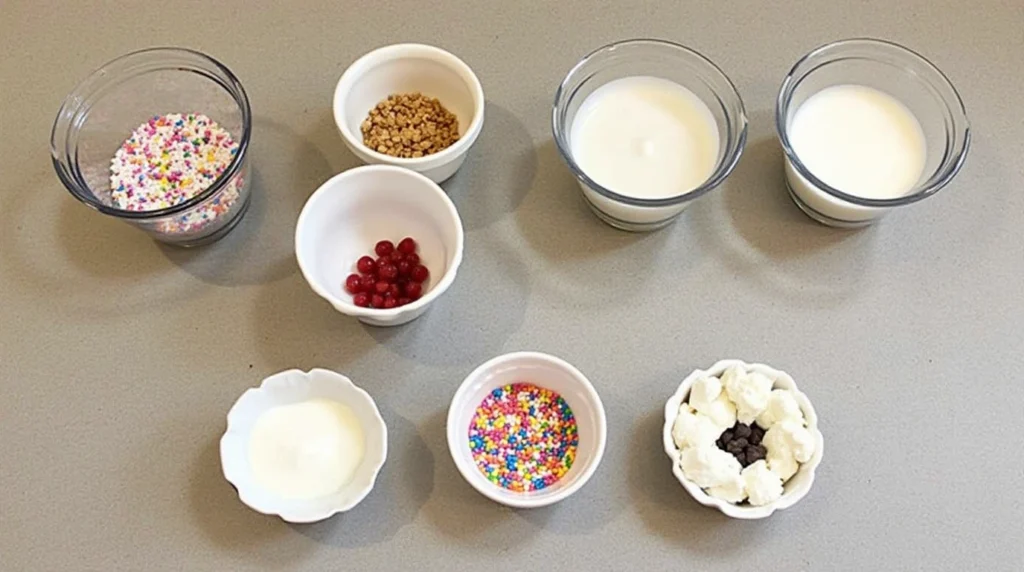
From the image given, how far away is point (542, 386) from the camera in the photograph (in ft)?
4.45

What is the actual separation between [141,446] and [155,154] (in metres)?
0.45

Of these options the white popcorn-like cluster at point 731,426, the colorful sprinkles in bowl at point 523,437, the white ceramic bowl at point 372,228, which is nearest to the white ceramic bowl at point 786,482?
the white popcorn-like cluster at point 731,426

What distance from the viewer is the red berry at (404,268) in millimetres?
1391

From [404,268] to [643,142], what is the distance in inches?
16.4

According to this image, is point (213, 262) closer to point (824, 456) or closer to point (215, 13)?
point (215, 13)

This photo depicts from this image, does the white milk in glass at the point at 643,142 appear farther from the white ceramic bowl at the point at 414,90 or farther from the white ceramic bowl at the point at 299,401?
the white ceramic bowl at the point at 299,401

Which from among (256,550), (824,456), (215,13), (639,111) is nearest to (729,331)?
(824,456)

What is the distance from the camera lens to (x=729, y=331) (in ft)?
4.70

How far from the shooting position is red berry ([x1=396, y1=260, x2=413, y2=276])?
139cm

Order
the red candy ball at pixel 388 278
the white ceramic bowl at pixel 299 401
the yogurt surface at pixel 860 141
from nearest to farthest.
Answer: the white ceramic bowl at pixel 299 401, the red candy ball at pixel 388 278, the yogurt surface at pixel 860 141

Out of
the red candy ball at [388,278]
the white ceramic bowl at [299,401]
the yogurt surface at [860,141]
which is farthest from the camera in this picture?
the yogurt surface at [860,141]

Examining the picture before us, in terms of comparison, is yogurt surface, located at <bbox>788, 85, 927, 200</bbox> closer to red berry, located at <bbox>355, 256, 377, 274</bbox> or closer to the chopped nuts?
the chopped nuts

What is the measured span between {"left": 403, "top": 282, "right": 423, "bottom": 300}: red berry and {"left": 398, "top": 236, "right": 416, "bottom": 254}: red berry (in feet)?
0.18

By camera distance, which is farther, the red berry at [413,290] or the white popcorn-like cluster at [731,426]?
the red berry at [413,290]
